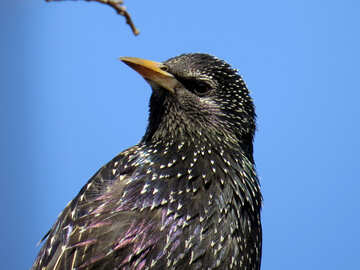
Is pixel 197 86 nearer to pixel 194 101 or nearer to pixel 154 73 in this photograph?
pixel 194 101

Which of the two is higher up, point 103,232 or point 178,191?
point 178,191

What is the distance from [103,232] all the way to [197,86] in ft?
2.06

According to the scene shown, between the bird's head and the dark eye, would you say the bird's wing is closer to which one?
the bird's head

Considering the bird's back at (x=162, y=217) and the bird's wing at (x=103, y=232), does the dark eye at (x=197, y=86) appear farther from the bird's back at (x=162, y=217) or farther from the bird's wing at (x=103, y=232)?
the bird's wing at (x=103, y=232)

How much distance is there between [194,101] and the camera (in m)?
1.83

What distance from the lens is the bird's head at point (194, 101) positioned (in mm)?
1819

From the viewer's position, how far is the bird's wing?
1590mm

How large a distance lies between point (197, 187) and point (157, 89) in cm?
39

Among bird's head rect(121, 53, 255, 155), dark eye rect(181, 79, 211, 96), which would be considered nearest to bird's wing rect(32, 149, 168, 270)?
bird's head rect(121, 53, 255, 155)

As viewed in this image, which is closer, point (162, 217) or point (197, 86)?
point (162, 217)

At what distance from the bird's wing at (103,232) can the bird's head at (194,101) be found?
0.81ft

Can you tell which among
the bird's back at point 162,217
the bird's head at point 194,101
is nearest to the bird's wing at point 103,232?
the bird's back at point 162,217

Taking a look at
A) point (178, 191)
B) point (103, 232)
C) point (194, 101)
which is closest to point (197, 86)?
point (194, 101)

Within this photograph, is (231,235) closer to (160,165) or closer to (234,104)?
(160,165)
